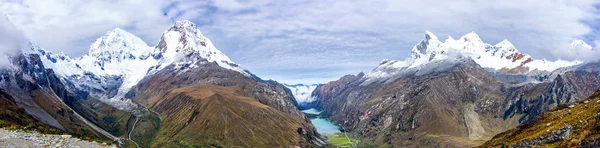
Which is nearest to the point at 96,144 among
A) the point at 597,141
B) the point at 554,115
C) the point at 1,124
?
the point at 1,124

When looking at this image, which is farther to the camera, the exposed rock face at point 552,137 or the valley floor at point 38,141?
the exposed rock face at point 552,137

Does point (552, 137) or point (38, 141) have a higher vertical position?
point (38, 141)

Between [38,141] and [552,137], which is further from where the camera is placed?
[552,137]

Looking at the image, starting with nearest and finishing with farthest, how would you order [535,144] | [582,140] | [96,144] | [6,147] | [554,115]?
[6,147] → [96,144] → [582,140] → [535,144] → [554,115]

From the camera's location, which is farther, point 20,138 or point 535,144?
point 535,144

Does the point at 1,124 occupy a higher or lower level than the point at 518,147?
higher

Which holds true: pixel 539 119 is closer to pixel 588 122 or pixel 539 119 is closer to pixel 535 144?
pixel 535 144

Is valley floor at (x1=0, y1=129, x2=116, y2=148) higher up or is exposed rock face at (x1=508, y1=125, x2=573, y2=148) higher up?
valley floor at (x1=0, y1=129, x2=116, y2=148)

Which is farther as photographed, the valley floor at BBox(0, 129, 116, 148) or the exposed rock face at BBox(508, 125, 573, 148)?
the exposed rock face at BBox(508, 125, 573, 148)

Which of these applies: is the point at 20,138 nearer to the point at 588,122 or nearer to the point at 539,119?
the point at 588,122

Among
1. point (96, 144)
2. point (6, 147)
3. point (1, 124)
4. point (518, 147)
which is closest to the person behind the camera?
point (6, 147)

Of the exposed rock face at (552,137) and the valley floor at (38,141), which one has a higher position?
the valley floor at (38,141)
